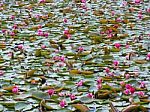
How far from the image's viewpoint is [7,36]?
20.2ft

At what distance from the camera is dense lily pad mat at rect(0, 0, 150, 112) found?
→ 150 inches

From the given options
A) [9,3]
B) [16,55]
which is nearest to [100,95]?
[16,55]

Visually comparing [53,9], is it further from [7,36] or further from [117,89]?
[117,89]

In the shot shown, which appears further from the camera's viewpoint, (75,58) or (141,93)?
(75,58)

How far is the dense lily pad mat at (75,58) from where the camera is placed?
3820mm

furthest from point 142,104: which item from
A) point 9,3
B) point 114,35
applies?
point 9,3

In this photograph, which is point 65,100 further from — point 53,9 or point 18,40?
point 53,9

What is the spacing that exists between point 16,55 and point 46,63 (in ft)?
1.58

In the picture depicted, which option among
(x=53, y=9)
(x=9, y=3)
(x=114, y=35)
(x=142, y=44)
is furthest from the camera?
(x=9, y=3)

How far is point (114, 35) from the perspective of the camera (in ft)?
20.0

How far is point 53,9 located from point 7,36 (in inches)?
84.2

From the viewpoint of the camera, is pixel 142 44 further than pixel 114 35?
No

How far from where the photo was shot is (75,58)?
507 centimetres

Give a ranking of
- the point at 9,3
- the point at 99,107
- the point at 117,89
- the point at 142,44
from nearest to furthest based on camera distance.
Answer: the point at 99,107, the point at 117,89, the point at 142,44, the point at 9,3
